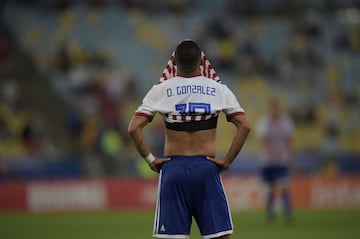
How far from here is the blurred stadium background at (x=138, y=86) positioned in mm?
23547

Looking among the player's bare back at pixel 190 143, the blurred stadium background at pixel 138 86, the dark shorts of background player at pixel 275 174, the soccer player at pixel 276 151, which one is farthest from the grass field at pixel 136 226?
the player's bare back at pixel 190 143

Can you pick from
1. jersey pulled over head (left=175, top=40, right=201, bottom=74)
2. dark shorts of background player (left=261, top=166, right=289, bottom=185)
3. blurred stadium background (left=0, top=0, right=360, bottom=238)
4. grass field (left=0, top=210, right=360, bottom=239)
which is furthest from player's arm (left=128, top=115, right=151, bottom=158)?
blurred stadium background (left=0, top=0, right=360, bottom=238)

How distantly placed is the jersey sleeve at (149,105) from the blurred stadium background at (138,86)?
15.2 m

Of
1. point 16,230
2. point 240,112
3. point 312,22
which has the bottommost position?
point 16,230

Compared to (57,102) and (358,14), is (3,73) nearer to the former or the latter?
(57,102)

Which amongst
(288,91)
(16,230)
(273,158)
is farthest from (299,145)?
(16,230)

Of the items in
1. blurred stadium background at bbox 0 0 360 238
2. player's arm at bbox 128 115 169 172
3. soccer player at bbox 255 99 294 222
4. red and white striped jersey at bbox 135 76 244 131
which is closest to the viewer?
red and white striped jersey at bbox 135 76 244 131

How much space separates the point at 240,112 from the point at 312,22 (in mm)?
22926

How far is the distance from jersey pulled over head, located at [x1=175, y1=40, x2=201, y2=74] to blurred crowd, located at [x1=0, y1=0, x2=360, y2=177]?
18040 millimetres

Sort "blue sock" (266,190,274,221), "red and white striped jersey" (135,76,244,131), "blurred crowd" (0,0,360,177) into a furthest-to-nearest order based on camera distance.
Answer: "blurred crowd" (0,0,360,177)
"blue sock" (266,190,274,221)
"red and white striped jersey" (135,76,244,131)

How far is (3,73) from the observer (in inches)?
1088

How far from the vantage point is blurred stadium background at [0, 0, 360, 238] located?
23547 millimetres

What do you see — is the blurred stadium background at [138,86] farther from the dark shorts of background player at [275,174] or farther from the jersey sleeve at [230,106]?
the jersey sleeve at [230,106]

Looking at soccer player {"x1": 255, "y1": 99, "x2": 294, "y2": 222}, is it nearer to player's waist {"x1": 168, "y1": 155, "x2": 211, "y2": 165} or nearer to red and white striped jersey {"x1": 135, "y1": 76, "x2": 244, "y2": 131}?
red and white striped jersey {"x1": 135, "y1": 76, "x2": 244, "y2": 131}
